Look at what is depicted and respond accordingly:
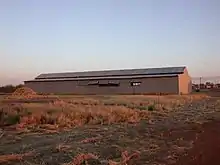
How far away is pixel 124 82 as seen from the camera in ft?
279

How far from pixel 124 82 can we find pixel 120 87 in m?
1.42

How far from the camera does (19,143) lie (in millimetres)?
14047

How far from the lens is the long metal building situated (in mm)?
81062

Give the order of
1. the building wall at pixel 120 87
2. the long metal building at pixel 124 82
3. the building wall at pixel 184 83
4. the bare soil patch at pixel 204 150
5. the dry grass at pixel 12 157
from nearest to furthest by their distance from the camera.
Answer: the bare soil patch at pixel 204 150 < the dry grass at pixel 12 157 < the building wall at pixel 120 87 < the long metal building at pixel 124 82 < the building wall at pixel 184 83

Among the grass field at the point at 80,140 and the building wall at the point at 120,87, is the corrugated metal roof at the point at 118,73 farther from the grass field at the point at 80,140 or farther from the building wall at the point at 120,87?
the grass field at the point at 80,140

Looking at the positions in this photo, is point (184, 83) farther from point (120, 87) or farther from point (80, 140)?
point (80, 140)

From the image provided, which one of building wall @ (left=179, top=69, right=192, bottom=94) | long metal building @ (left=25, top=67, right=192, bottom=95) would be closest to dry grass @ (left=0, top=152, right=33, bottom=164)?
long metal building @ (left=25, top=67, right=192, bottom=95)

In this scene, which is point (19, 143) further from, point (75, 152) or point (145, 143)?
point (145, 143)

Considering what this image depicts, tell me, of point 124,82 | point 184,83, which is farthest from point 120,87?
point 184,83

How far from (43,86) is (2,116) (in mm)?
70046

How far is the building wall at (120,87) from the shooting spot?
263ft

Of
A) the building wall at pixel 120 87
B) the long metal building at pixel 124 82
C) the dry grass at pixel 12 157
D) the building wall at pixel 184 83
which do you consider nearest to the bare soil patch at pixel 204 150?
the dry grass at pixel 12 157

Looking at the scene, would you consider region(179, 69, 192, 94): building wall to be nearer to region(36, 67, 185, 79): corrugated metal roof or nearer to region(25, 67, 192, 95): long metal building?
region(25, 67, 192, 95): long metal building

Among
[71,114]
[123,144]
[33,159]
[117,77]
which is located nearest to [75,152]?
[33,159]
